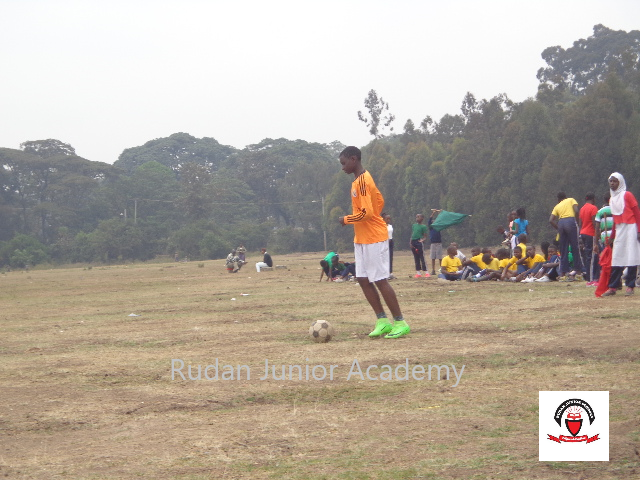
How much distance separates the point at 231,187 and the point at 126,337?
7797 cm

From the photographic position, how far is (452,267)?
19.6 meters

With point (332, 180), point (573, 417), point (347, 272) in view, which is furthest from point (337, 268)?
point (332, 180)

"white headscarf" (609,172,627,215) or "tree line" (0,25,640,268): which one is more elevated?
"tree line" (0,25,640,268)

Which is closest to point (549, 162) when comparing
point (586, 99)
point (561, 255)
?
point (586, 99)

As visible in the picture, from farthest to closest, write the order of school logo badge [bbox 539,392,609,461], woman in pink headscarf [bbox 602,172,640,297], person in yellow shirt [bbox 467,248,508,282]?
person in yellow shirt [bbox 467,248,508,282] → woman in pink headscarf [bbox 602,172,640,297] → school logo badge [bbox 539,392,609,461]

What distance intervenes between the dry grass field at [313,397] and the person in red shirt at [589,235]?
341 centimetres

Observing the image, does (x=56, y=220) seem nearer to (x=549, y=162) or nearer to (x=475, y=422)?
(x=549, y=162)

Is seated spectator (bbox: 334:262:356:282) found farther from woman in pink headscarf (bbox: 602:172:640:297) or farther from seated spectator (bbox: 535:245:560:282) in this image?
woman in pink headscarf (bbox: 602:172:640:297)

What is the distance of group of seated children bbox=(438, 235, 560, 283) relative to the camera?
17.6 m

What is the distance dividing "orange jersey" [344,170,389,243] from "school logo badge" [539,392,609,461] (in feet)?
14.9

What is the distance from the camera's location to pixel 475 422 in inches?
205

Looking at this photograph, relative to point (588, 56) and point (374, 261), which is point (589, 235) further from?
point (588, 56)

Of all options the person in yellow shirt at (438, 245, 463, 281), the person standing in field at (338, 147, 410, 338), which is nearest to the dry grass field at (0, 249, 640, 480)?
the person standing in field at (338, 147, 410, 338)

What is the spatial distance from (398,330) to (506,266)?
9.75 metres
